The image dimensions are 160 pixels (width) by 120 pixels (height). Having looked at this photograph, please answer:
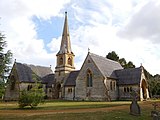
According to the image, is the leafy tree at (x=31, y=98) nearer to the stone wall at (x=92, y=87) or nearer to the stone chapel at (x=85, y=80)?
the stone chapel at (x=85, y=80)

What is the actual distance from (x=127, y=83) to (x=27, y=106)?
78.6 feet

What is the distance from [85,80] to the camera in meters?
50.4

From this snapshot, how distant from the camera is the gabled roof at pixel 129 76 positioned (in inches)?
1858

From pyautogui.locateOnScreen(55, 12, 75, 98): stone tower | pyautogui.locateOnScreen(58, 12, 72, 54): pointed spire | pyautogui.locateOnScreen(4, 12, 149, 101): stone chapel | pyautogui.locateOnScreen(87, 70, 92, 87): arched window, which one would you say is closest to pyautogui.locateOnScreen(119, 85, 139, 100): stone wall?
pyautogui.locateOnScreen(4, 12, 149, 101): stone chapel

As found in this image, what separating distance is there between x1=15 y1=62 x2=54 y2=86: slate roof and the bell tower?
4.87 meters

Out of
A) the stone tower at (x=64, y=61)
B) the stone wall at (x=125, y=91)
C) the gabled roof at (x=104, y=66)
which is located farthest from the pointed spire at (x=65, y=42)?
the stone wall at (x=125, y=91)

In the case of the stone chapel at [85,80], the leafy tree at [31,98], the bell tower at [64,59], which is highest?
the bell tower at [64,59]

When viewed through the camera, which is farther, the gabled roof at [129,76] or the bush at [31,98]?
the gabled roof at [129,76]

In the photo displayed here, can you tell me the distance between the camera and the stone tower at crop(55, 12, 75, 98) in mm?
60575

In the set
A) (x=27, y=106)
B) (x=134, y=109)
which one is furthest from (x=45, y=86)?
(x=134, y=109)

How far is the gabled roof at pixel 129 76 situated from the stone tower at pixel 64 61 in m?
15.6

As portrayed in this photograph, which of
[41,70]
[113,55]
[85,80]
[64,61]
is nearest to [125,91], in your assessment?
[85,80]

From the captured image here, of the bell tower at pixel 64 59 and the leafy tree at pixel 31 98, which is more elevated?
the bell tower at pixel 64 59

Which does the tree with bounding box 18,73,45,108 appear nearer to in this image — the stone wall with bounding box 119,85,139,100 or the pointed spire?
the stone wall with bounding box 119,85,139,100
